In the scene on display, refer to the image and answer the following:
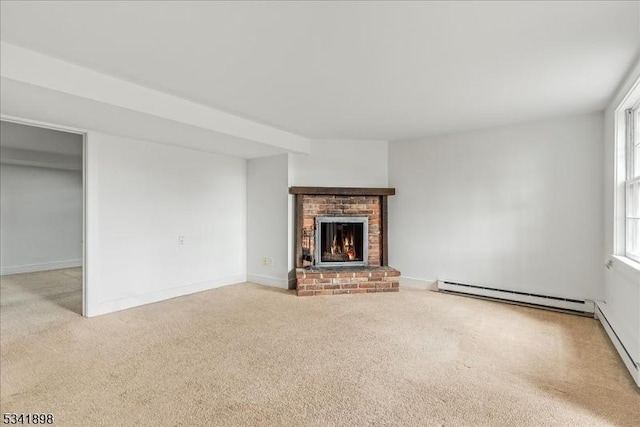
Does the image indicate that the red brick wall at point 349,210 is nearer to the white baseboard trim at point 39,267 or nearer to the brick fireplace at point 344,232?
the brick fireplace at point 344,232

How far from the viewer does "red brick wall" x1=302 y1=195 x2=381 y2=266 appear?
4758 millimetres

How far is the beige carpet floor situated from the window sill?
2.13 ft

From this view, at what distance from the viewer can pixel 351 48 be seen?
212cm

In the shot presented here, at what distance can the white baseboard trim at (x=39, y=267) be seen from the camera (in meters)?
5.72

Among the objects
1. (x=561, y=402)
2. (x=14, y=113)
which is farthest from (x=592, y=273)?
(x=14, y=113)

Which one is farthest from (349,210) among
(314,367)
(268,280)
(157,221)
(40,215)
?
(40,215)

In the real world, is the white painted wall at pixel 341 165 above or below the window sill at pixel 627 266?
above

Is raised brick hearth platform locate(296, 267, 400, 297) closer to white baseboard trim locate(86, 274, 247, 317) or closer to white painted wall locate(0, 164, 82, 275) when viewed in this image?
white baseboard trim locate(86, 274, 247, 317)

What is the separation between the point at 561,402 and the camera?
1903mm

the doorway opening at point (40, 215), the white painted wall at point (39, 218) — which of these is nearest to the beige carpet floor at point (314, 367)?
the doorway opening at point (40, 215)

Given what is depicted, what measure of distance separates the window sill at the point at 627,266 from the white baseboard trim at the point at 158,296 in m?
4.51

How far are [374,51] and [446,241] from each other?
3070mm

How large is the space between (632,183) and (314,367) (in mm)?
3133

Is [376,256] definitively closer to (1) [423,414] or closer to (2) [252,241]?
(2) [252,241]
